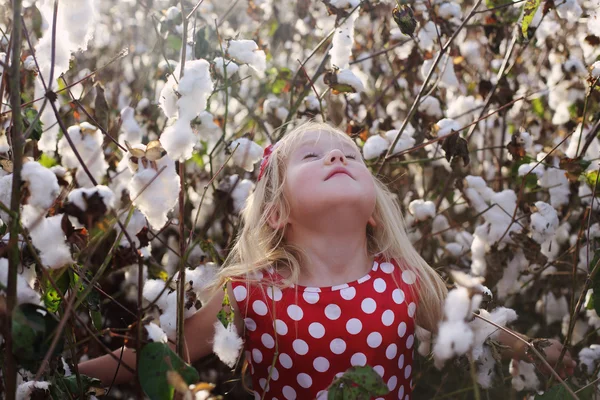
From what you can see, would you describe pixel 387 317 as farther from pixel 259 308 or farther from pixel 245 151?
pixel 245 151

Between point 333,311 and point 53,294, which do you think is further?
point 333,311

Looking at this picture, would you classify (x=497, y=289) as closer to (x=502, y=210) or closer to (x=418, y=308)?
(x=502, y=210)

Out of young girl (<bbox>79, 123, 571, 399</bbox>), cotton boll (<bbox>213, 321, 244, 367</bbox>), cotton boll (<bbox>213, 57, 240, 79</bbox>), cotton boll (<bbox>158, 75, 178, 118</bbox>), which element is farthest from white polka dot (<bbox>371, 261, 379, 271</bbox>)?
cotton boll (<bbox>158, 75, 178, 118</bbox>)

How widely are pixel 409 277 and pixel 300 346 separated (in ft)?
0.98

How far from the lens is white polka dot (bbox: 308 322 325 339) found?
143 centimetres

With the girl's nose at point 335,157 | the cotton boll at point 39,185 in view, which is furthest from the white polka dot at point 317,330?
the cotton boll at point 39,185

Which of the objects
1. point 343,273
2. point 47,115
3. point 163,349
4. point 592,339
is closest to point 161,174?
point 163,349

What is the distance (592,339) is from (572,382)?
0.80m

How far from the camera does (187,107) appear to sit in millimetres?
974

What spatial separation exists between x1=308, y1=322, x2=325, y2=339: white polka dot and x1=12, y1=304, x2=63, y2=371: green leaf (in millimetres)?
622

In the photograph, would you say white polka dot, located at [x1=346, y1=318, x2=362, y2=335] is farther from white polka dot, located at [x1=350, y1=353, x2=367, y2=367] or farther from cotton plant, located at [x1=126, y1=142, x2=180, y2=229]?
cotton plant, located at [x1=126, y1=142, x2=180, y2=229]

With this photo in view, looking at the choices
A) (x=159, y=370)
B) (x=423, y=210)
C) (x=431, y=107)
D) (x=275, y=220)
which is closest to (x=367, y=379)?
(x=159, y=370)

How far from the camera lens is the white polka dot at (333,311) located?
1.44 m

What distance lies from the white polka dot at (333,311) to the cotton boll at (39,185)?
0.70 meters
